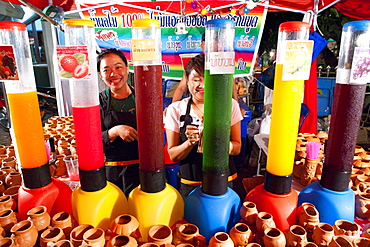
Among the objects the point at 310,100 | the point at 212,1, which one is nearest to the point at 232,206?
the point at 212,1

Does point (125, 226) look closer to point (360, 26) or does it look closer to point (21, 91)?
point (21, 91)

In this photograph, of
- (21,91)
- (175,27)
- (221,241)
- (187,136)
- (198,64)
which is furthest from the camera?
(175,27)

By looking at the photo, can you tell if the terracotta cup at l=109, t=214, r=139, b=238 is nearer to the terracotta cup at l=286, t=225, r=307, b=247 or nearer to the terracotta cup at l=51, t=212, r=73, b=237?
the terracotta cup at l=51, t=212, r=73, b=237

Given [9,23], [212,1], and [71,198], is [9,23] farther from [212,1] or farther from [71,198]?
[212,1]

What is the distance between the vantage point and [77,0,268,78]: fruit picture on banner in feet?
8.46

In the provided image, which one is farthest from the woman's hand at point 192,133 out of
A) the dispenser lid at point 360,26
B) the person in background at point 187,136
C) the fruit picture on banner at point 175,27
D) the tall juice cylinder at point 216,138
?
the fruit picture on banner at point 175,27

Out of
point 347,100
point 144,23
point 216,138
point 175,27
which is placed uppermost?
point 175,27

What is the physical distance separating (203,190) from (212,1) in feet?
7.82

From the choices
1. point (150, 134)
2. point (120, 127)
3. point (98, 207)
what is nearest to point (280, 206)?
point (150, 134)

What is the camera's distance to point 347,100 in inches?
31.3

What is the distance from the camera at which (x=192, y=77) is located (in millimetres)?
1271

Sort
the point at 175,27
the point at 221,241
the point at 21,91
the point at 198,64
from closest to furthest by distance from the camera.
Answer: the point at 221,241 < the point at 21,91 < the point at 198,64 < the point at 175,27

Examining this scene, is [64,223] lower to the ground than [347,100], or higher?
lower

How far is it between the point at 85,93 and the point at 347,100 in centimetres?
79
